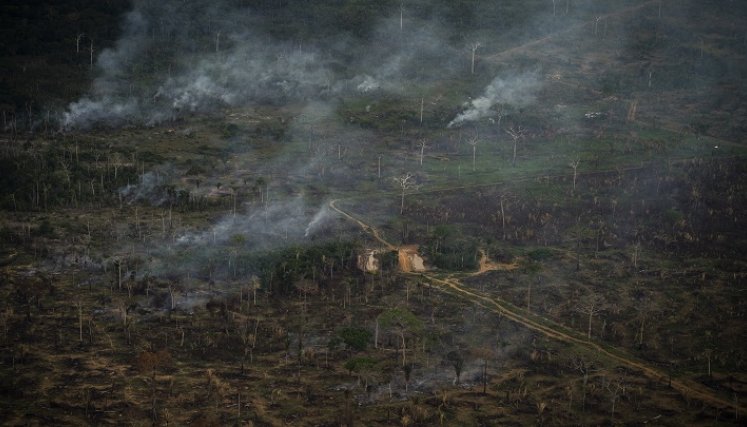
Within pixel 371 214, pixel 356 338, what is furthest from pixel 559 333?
pixel 371 214

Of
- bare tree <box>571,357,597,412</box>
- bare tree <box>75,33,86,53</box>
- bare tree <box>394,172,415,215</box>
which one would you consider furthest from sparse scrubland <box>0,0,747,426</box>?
bare tree <box>394,172,415,215</box>

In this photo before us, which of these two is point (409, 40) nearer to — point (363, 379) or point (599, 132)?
point (599, 132)

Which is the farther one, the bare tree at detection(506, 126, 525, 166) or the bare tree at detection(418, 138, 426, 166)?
the bare tree at detection(506, 126, 525, 166)

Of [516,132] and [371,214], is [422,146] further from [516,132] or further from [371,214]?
[371,214]

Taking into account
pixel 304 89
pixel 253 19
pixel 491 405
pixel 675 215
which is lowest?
pixel 491 405

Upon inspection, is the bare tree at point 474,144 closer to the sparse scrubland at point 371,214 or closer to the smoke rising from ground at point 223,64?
the sparse scrubland at point 371,214

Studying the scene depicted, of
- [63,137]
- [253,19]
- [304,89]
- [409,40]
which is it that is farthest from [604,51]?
[63,137]

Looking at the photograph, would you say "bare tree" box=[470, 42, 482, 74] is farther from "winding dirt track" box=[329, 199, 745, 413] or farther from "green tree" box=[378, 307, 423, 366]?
"green tree" box=[378, 307, 423, 366]
